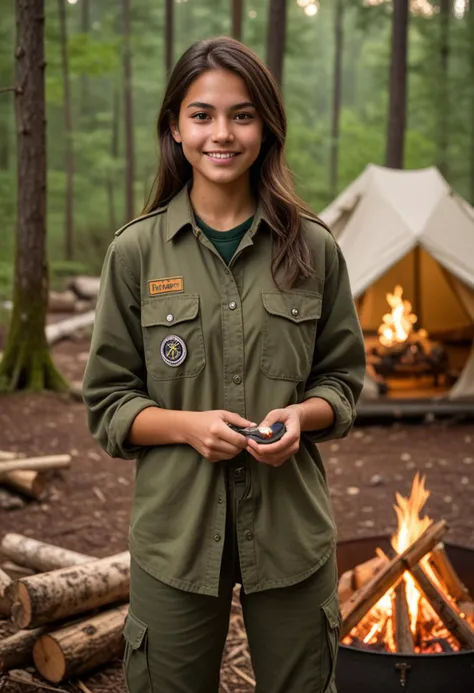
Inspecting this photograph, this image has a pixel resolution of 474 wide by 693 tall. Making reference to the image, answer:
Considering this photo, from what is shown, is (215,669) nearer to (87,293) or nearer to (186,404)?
(186,404)

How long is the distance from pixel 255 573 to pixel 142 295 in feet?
2.48

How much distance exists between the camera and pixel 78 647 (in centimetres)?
343

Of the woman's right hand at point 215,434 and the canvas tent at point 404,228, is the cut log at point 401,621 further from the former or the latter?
the canvas tent at point 404,228

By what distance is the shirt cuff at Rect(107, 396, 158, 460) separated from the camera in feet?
6.78

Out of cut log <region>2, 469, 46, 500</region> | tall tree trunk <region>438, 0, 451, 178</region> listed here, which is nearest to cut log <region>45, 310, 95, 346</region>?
cut log <region>2, 469, 46, 500</region>

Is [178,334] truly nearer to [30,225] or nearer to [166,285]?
[166,285]

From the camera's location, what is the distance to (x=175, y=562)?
2070 millimetres

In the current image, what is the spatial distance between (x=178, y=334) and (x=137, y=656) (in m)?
0.83

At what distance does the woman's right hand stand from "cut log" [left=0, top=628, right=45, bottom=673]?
191 centimetres

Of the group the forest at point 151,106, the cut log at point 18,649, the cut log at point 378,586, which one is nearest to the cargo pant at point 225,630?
the cut log at point 378,586

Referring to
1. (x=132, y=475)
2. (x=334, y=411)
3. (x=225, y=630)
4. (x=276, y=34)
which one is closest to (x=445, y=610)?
(x=225, y=630)

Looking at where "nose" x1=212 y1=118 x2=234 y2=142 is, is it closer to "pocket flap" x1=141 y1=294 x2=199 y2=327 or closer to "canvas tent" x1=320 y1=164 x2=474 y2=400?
"pocket flap" x1=141 y1=294 x2=199 y2=327

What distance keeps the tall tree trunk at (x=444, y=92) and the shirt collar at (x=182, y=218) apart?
19548 mm

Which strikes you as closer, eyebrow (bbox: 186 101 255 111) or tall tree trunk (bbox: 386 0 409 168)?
eyebrow (bbox: 186 101 255 111)
